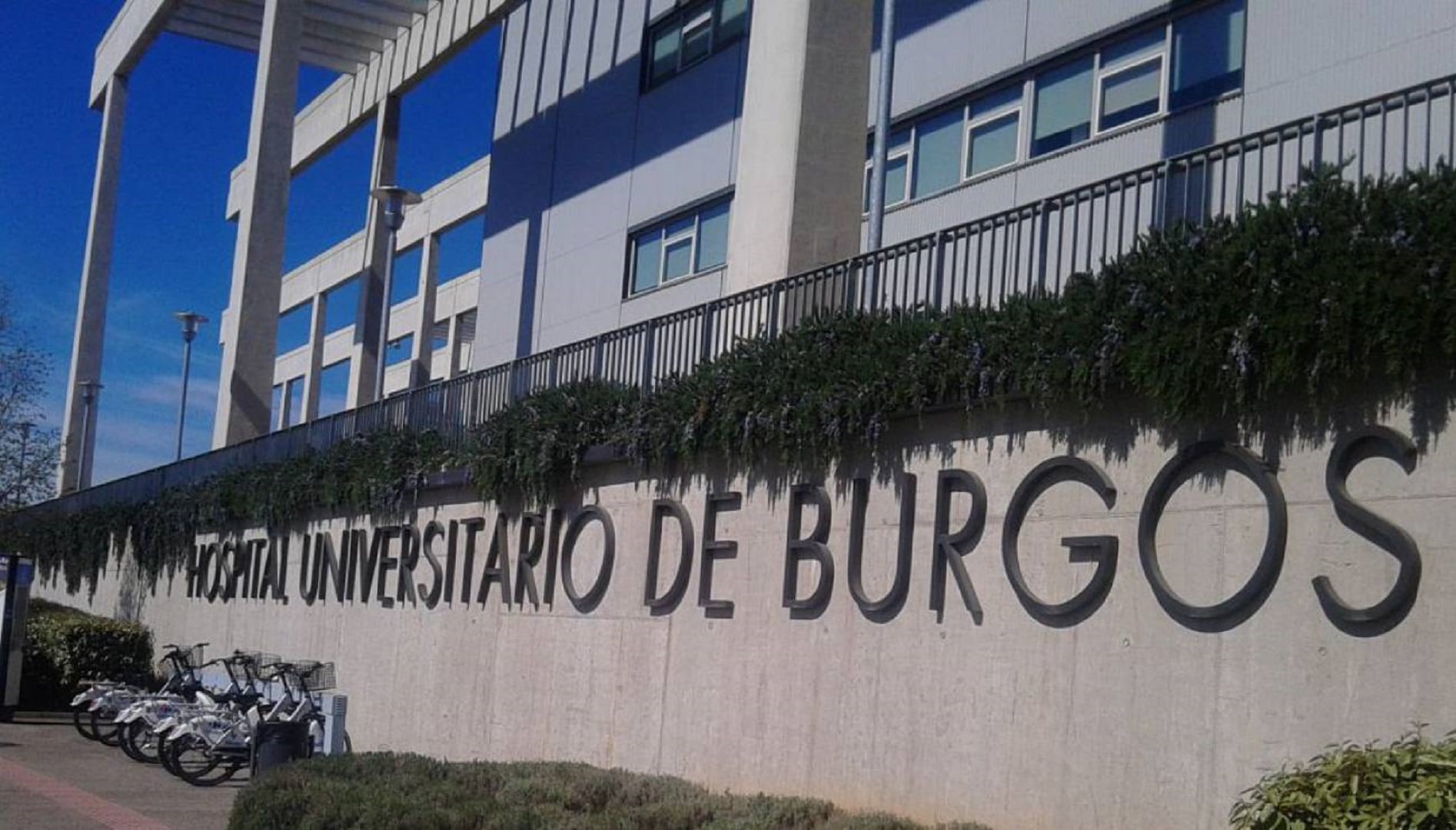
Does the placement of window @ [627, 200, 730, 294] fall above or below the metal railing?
above

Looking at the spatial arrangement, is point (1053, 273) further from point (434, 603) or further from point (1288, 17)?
point (434, 603)

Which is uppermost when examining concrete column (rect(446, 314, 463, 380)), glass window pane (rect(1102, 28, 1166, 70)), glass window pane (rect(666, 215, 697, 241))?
concrete column (rect(446, 314, 463, 380))

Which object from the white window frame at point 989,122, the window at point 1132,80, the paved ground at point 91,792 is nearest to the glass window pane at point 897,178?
the white window frame at point 989,122

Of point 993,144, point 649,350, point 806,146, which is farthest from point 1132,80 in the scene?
point 649,350

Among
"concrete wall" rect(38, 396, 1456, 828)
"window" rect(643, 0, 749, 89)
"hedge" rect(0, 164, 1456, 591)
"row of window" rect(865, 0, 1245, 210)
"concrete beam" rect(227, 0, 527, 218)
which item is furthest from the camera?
"concrete beam" rect(227, 0, 527, 218)

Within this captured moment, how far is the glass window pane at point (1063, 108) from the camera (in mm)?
16672

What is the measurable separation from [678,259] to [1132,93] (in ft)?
28.9

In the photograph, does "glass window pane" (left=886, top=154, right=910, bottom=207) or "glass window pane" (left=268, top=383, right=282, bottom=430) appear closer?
"glass window pane" (left=886, top=154, right=910, bottom=207)

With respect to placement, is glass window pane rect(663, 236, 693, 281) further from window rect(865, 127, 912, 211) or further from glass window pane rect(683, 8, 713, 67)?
window rect(865, 127, 912, 211)

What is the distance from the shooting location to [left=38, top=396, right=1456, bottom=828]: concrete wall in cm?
790

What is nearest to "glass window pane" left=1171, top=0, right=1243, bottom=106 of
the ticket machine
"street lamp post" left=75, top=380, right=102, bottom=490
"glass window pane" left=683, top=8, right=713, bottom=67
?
"glass window pane" left=683, top=8, right=713, bottom=67

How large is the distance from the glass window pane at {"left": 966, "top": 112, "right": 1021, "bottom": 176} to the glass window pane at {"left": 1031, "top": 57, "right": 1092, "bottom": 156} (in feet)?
1.24

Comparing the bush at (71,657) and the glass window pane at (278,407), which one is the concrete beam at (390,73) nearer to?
the bush at (71,657)

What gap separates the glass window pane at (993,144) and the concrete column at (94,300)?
32927 mm
